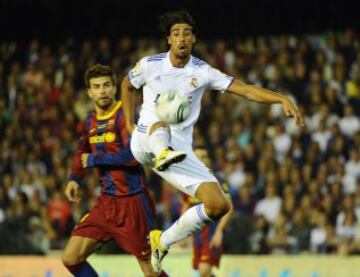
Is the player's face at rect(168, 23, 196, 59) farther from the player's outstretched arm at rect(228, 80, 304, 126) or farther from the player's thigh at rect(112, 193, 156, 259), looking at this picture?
the player's thigh at rect(112, 193, 156, 259)

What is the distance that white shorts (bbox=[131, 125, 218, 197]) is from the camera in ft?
27.5

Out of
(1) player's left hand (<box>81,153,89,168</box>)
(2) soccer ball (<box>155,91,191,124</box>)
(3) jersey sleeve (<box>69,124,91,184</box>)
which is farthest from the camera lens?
(3) jersey sleeve (<box>69,124,91,184</box>)

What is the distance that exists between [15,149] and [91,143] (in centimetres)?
952

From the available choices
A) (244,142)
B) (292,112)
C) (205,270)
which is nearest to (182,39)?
(292,112)

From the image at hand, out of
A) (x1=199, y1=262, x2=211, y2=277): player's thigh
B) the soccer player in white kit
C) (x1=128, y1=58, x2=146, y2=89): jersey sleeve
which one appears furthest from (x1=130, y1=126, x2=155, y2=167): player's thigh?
(x1=199, y1=262, x2=211, y2=277): player's thigh

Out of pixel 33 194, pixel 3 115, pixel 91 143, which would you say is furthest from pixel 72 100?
pixel 91 143

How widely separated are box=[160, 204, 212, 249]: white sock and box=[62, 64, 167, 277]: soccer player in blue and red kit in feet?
1.92

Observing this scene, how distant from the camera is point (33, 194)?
17.1 meters

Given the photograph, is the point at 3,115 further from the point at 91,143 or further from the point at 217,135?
the point at 91,143

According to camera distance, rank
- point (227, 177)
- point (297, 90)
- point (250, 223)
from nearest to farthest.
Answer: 1. point (250, 223)
2. point (227, 177)
3. point (297, 90)

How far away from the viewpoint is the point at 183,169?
8383mm

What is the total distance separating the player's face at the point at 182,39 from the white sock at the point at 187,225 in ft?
3.94

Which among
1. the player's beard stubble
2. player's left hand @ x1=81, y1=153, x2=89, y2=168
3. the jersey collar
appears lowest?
player's left hand @ x1=81, y1=153, x2=89, y2=168

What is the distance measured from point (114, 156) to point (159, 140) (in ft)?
3.48
